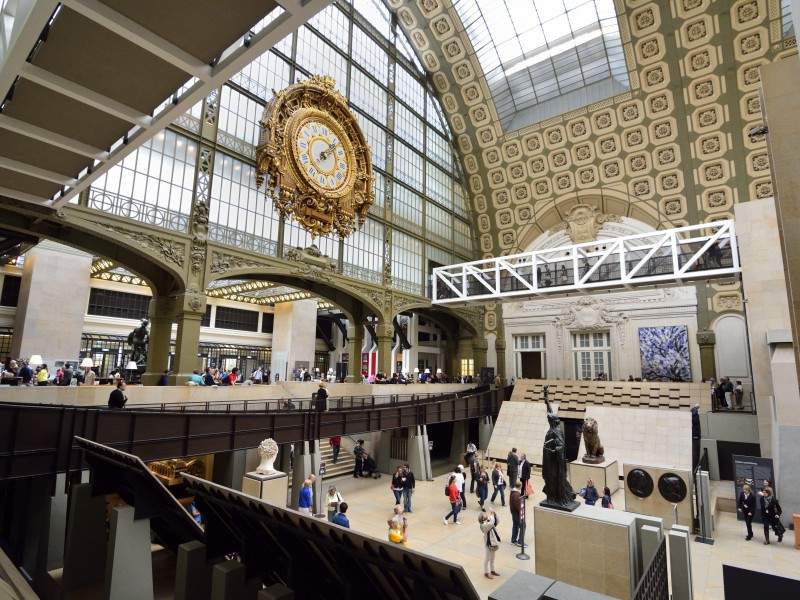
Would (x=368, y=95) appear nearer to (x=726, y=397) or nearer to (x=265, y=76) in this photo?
(x=265, y=76)

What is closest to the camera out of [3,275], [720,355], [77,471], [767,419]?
[77,471]

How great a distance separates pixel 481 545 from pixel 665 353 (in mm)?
22251

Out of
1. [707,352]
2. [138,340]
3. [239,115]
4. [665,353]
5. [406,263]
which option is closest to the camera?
[138,340]

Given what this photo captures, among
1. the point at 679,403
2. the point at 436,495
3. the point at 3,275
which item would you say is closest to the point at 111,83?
the point at 436,495

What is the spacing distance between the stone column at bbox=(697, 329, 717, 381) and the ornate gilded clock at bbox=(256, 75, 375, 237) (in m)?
21.2

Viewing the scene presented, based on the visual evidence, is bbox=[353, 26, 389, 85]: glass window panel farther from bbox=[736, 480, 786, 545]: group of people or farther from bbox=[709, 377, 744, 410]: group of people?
bbox=[736, 480, 786, 545]: group of people

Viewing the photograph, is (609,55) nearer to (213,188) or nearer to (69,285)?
(213,188)

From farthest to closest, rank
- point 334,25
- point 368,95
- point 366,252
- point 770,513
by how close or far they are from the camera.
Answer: point 368,95 < point 366,252 < point 334,25 < point 770,513

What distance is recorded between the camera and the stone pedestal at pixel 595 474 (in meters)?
13.1

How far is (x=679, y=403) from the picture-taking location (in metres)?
22.8

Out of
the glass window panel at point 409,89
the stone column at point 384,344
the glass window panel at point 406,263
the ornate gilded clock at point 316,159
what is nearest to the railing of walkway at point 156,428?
the stone column at point 384,344

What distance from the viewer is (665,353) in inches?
1081

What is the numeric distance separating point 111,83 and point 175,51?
1063 mm

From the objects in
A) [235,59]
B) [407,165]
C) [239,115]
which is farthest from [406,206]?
[235,59]
